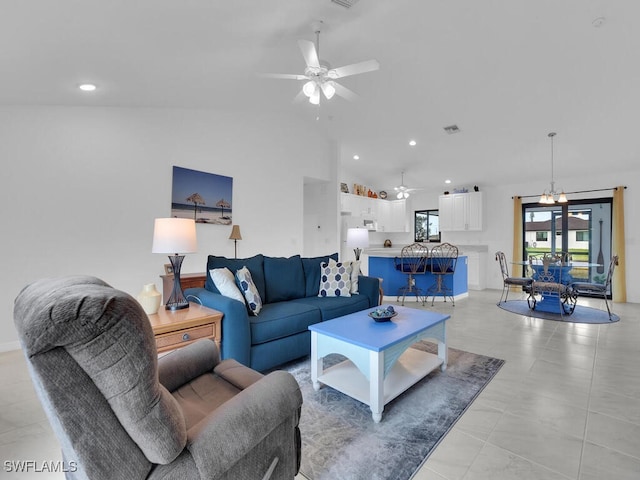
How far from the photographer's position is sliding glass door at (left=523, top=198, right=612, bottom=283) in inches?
232

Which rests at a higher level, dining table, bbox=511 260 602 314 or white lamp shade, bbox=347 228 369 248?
white lamp shade, bbox=347 228 369 248

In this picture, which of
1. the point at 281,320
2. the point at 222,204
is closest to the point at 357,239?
the point at 222,204

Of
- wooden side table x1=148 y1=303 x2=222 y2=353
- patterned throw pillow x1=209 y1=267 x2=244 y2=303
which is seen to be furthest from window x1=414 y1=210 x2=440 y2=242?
wooden side table x1=148 y1=303 x2=222 y2=353

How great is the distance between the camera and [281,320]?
264 cm

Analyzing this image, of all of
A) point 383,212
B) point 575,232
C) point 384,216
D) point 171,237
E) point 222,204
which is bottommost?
point 171,237

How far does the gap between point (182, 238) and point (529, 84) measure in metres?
4.11

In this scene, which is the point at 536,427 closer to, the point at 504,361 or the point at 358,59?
the point at 504,361

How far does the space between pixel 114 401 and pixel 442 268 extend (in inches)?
216

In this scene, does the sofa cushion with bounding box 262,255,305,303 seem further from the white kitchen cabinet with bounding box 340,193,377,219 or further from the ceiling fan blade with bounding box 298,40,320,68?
the white kitchen cabinet with bounding box 340,193,377,219

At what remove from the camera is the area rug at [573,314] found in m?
4.26

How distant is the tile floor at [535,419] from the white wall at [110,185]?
42.9 inches

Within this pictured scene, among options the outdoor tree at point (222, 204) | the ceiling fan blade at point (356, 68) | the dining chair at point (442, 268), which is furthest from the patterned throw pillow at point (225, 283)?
the dining chair at point (442, 268)

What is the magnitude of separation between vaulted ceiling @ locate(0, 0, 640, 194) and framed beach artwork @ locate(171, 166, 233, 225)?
3.18 ft

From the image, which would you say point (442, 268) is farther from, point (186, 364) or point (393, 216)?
point (186, 364)
